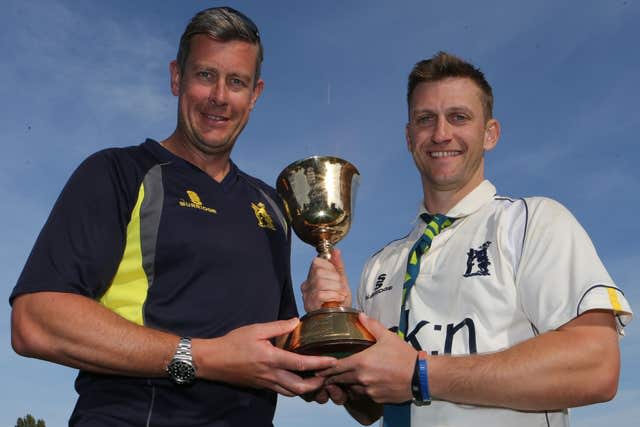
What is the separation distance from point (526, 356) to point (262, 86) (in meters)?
3.20

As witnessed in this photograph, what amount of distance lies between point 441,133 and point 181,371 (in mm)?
2864

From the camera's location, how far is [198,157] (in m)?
5.36

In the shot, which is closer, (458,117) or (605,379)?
(605,379)

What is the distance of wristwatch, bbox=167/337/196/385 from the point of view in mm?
4141

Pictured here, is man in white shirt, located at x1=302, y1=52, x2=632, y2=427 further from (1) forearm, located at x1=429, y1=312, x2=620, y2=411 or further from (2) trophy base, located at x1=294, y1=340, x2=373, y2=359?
(2) trophy base, located at x1=294, y1=340, x2=373, y2=359

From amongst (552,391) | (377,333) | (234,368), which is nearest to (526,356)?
(552,391)

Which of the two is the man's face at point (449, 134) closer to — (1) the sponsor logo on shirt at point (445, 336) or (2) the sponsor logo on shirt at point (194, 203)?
(1) the sponsor logo on shirt at point (445, 336)

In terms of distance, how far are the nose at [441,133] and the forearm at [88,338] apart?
8.93 feet

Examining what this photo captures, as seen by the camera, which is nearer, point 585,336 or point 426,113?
point 585,336

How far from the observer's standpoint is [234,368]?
4.16 meters

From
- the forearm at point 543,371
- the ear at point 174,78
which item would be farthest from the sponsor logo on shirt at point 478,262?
the ear at point 174,78

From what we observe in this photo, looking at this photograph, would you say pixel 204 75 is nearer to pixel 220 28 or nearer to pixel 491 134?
pixel 220 28

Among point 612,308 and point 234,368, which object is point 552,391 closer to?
point 612,308

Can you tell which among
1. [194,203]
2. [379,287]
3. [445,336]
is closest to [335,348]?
[445,336]
